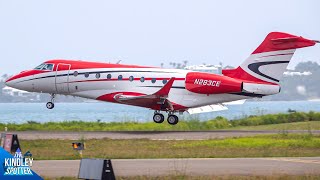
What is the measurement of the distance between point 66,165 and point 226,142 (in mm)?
11945

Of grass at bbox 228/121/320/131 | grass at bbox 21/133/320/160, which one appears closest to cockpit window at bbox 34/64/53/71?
grass at bbox 21/133/320/160

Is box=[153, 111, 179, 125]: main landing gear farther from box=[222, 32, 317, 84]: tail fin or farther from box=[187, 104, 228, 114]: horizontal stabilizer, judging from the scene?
box=[222, 32, 317, 84]: tail fin

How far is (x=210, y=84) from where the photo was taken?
47.5 m

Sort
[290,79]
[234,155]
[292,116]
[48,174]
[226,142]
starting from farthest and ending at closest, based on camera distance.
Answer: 1. [290,79]
2. [292,116]
3. [226,142]
4. [234,155]
5. [48,174]

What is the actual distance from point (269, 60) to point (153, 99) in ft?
23.6

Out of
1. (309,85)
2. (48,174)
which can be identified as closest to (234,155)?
(48,174)

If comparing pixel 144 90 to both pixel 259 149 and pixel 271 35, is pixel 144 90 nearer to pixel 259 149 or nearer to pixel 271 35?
pixel 271 35

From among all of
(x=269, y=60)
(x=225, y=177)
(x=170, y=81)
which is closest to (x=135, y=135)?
(x=170, y=81)

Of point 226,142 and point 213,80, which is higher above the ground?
point 213,80

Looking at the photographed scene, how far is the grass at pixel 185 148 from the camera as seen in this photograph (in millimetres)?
31875

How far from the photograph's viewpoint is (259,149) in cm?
3491

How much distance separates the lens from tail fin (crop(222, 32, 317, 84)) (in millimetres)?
46781

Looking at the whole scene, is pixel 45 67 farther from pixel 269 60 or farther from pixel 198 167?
pixel 198 167

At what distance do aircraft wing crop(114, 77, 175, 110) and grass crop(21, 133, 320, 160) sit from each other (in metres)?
7.19
